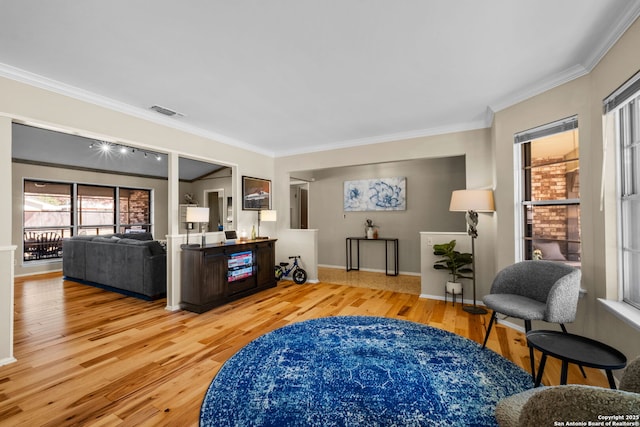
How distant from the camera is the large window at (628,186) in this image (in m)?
1.97

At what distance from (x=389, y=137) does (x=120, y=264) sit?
482cm

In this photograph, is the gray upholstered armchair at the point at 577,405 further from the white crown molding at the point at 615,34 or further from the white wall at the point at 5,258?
the white wall at the point at 5,258

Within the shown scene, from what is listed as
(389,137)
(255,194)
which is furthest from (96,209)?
(389,137)

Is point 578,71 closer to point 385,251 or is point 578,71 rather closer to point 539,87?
point 539,87

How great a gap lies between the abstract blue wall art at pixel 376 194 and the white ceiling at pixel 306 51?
8.52ft

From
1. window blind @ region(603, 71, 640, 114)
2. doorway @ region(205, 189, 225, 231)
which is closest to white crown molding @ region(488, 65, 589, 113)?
window blind @ region(603, 71, 640, 114)

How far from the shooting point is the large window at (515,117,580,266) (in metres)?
2.60

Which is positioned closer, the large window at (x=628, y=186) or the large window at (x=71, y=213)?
the large window at (x=628, y=186)

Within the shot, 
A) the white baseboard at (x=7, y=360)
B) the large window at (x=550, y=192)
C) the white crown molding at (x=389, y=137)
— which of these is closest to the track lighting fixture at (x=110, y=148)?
the white crown molding at (x=389, y=137)

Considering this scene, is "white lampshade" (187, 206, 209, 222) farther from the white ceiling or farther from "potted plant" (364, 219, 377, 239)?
"potted plant" (364, 219, 377, 239)

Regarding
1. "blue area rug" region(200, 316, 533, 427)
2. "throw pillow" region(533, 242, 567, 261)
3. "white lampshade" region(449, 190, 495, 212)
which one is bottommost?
"blue area rug" region(200, 316, 533, 427)

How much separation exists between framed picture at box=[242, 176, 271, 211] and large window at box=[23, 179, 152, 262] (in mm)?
4639

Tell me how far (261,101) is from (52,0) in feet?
5.80

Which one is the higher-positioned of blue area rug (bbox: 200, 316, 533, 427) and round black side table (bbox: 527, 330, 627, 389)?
round black side table (bbox: 527, 330, 627, 389)
